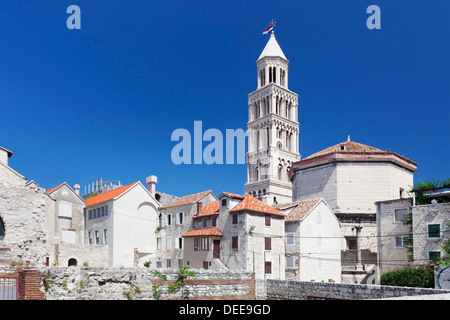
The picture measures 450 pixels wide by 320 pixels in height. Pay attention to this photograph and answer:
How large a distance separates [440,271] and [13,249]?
3121 cm

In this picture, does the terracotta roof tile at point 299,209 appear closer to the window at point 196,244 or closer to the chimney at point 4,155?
the window at point 196,244

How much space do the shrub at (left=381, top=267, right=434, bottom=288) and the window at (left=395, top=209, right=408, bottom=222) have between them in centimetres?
545

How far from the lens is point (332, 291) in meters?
31.1

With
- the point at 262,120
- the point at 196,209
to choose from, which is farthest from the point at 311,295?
the point at 262,120

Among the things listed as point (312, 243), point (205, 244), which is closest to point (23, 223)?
point (205, 244)

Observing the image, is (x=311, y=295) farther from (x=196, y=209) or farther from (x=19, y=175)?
(x=19, y=175)

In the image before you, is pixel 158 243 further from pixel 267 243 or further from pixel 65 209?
pixel 267 243

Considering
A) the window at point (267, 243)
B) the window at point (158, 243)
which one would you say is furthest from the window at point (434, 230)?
the window at point (158, 243)

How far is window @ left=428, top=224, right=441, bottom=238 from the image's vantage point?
35347mm

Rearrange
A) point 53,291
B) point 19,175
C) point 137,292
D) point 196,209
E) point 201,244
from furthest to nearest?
point 196,209, point 201,244, point 19,175, point 137,292, point 53,291

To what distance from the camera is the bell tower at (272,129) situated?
291ft

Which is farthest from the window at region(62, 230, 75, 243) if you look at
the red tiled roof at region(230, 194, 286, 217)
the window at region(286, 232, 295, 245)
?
the window at region(286, 232, 295, 245)

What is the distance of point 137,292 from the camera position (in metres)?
28.6

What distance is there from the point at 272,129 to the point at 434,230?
56170 millimetres
